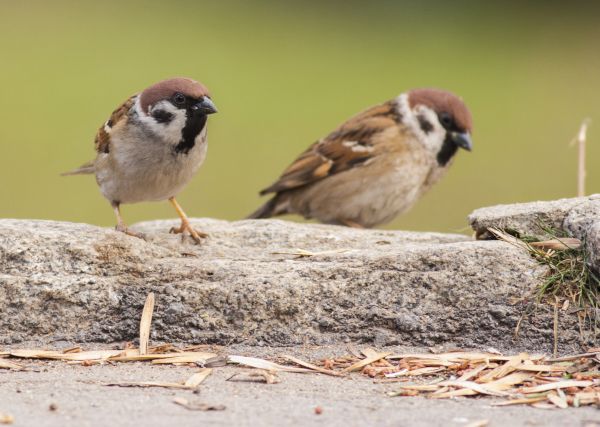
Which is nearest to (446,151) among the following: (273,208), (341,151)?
(341,151)

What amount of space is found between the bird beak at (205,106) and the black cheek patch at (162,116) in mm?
118

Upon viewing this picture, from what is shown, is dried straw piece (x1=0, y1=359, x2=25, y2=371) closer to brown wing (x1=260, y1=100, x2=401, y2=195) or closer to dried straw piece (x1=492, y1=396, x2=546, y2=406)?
dried straw piece (x1=492, y1=396, x2=546, y2=406)

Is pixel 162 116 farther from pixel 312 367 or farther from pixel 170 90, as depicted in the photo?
pixel 312 367

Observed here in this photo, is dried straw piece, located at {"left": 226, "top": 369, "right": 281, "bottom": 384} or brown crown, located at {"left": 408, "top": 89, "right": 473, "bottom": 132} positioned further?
brown crown, located at {"left": 408, "top": 89, "right": 473, "bottom": 132}

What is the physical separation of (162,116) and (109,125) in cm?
39

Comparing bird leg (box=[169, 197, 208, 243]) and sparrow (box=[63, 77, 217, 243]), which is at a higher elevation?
sparrow (box=[63, 77, 217, 243])

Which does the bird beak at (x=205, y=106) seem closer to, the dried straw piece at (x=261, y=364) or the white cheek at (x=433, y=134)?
the dried straw piece at (x=261, y=364)

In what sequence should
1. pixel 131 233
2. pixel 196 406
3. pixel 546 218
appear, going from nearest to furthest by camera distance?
pixel 196 406, pixel 546 218, pixel 131 233

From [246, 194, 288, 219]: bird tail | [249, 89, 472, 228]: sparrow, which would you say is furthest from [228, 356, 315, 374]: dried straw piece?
[246, 194, 288, 219]: bird tail

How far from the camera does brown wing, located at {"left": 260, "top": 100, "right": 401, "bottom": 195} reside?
5805mm

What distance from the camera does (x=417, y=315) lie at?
3205 mm

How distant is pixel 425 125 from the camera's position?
225 inches

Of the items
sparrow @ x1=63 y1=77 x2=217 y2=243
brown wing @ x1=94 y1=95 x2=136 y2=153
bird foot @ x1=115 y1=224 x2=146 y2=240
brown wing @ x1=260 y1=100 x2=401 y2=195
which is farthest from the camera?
brown wing @ x1=260 y1=100 x2=401 y2=195

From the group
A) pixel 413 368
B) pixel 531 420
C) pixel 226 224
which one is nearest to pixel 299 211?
pixel 226 224
